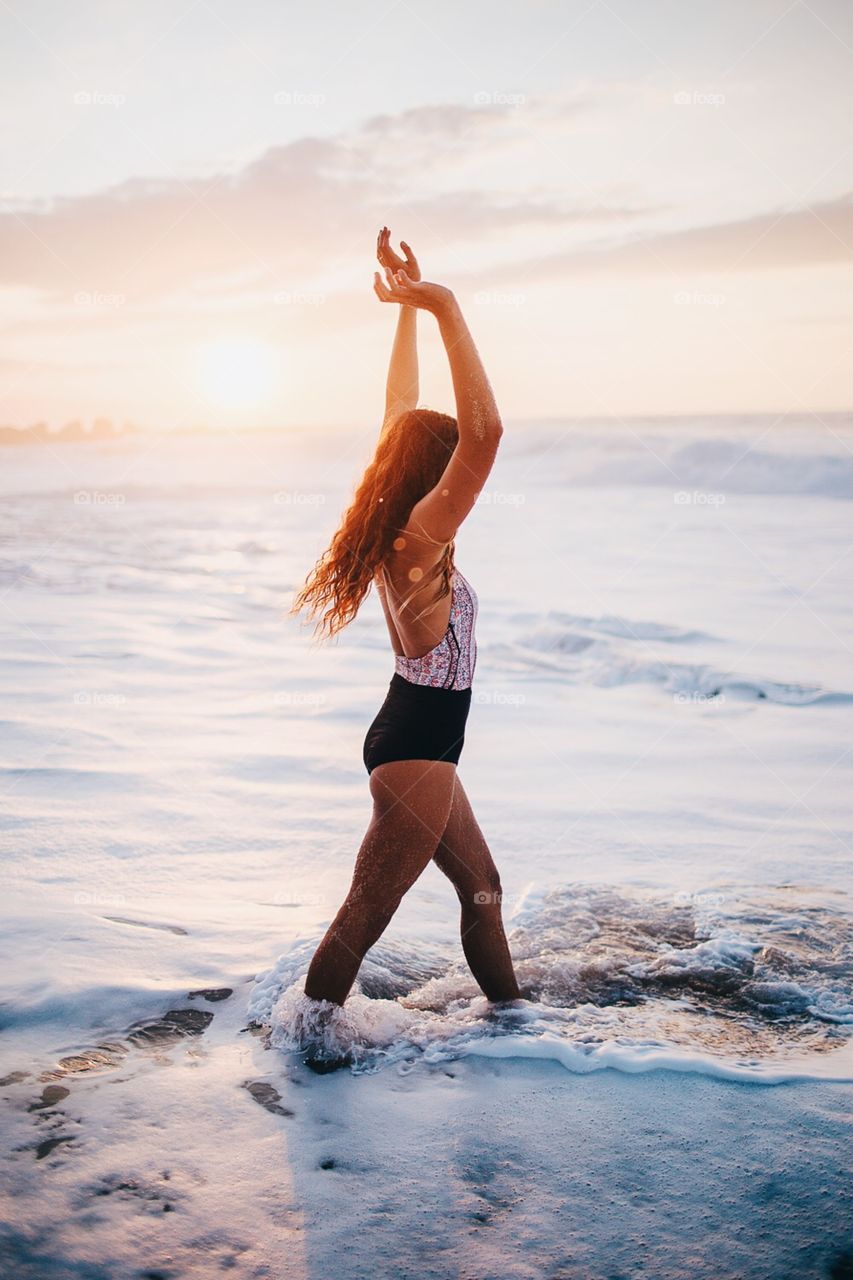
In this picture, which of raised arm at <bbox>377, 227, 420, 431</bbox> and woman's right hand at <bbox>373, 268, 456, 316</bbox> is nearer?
woman's right hand at <bbox>373, 268, 456, 316</bbox>

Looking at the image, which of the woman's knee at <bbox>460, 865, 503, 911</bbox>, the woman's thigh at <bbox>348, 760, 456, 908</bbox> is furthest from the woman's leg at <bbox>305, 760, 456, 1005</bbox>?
the woman's knee at <bbox>460, 865, 503, 911</bbox>

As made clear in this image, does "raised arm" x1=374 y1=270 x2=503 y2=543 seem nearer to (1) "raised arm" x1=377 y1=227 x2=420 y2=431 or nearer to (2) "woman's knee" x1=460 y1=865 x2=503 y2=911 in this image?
(1) "raised arm" x1=377 y1=227 x2=420 y2=431

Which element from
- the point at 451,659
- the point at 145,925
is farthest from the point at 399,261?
the point at 145,925

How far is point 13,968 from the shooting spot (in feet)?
11.3

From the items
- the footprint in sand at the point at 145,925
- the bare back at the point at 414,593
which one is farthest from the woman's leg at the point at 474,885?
the footprint in sand at the point at 145,925

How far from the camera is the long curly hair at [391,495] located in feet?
8.95

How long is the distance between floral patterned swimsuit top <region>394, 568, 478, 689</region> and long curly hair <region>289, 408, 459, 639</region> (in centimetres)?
15

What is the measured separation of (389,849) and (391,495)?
1042mm

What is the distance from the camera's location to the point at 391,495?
2717mm

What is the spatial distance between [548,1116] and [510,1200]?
0.40 m

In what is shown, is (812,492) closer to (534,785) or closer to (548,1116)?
(534,785)

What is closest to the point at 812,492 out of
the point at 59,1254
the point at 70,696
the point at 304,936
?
the point at 70,696

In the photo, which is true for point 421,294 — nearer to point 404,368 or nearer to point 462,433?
point 462,433

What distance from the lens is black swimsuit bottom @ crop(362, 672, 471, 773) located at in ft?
9.60
